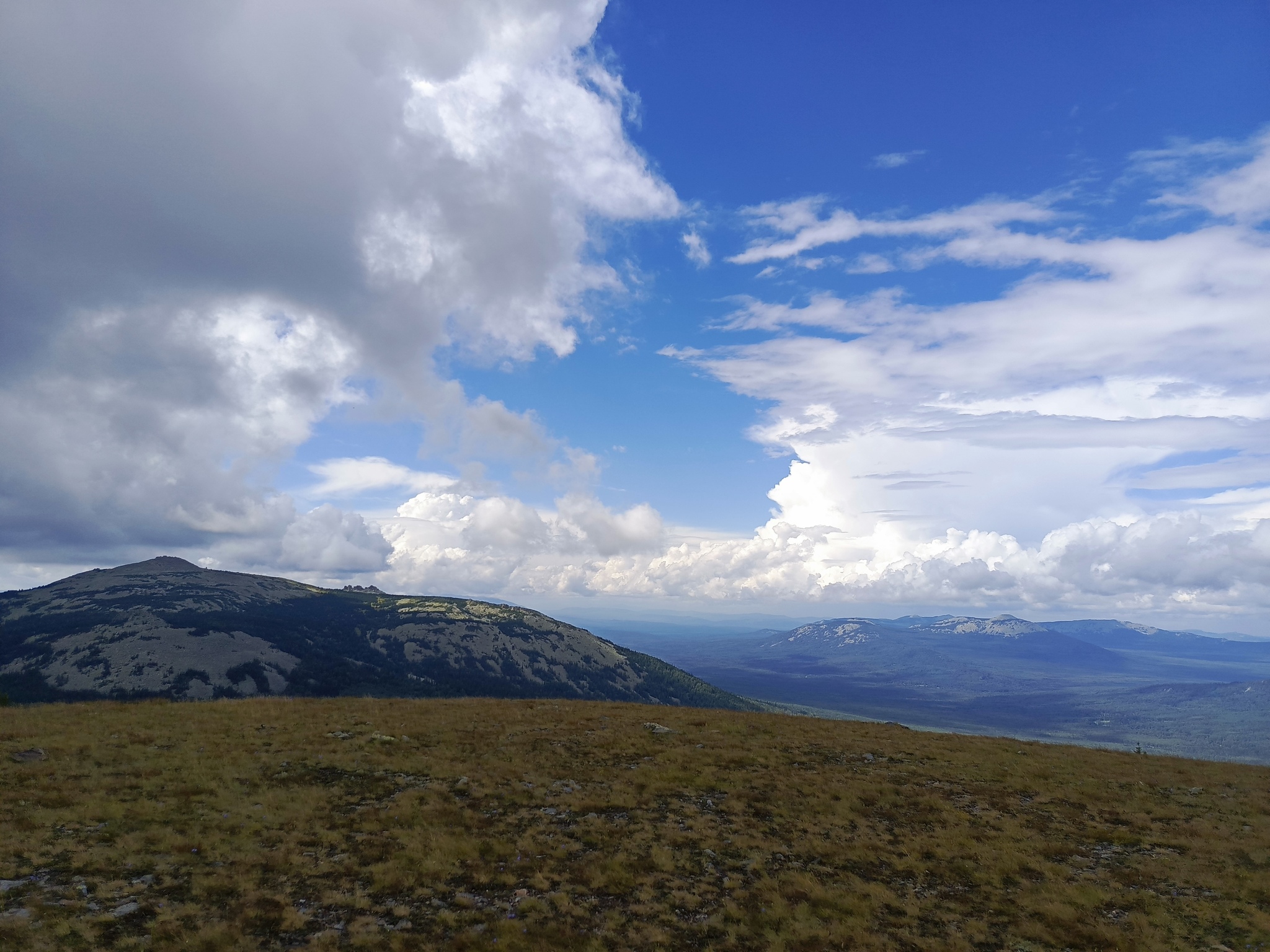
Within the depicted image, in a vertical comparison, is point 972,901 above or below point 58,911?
below

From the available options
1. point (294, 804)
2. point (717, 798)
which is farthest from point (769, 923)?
point (294, 804)

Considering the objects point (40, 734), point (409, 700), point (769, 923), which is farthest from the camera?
point (409, 700)

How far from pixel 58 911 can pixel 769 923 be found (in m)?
19.8

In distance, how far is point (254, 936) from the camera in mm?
16062

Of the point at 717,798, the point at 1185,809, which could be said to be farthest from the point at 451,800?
the point at 1185,809

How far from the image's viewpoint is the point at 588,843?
22906mm

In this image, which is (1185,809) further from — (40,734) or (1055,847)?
(40,734)

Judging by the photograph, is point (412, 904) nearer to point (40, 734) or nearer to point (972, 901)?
point (972, 901)

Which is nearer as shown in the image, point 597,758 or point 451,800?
point 451,800

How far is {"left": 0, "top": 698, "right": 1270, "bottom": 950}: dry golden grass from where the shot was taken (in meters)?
17.2

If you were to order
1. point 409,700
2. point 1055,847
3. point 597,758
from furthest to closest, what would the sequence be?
point 409,700 → point 597,758 → point 1055,847

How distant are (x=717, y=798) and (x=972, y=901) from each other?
11313 mm

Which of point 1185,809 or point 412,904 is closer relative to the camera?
point 412,904

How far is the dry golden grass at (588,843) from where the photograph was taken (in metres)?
17.2
